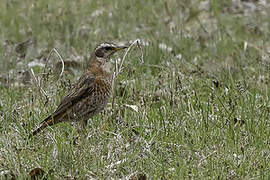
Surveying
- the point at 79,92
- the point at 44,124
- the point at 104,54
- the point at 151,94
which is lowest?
the point at 151,94

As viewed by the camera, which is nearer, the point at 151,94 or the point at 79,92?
the point at 79,92

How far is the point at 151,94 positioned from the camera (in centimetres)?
730

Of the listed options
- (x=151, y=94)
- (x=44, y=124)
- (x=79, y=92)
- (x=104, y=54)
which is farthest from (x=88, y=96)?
(x=151, y=94)

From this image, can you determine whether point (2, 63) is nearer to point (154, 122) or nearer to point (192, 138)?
point (154, 122)

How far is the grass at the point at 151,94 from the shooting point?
205 inches

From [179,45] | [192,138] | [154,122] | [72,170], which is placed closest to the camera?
[72,170]

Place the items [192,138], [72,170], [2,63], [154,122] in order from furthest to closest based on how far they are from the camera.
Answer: [2,63], [154,122], [192,138], [72,170]

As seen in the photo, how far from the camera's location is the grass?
5.20 m

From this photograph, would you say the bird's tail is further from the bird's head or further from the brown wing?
the bird's head

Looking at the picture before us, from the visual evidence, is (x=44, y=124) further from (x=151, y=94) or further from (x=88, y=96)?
(x=151, y=94)

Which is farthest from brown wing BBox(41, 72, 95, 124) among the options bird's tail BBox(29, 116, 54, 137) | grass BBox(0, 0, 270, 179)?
bird's tail BBox(29, 116, 54, 137)

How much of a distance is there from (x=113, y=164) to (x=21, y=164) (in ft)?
2.35

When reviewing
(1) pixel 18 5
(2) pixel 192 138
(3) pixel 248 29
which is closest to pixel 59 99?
(2) pixel 192 138

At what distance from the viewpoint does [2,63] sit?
8273 millimetres
